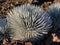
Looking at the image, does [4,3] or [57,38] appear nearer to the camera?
[57,38]

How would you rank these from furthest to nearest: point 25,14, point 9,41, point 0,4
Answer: point 0,4, point 9,41, point 25,14

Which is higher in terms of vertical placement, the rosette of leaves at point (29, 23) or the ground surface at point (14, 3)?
the rosette of leaves at point (29, 23)

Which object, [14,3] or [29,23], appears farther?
[14,3]

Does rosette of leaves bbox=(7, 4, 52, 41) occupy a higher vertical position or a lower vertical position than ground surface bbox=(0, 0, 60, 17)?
higher

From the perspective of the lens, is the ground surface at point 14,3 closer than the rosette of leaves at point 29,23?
No

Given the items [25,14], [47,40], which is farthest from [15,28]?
[47,40]

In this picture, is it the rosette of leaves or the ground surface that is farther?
the ground surface

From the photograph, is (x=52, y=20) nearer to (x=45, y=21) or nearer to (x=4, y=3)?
(x=45, y=21)

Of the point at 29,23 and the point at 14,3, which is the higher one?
the point at 29,23
